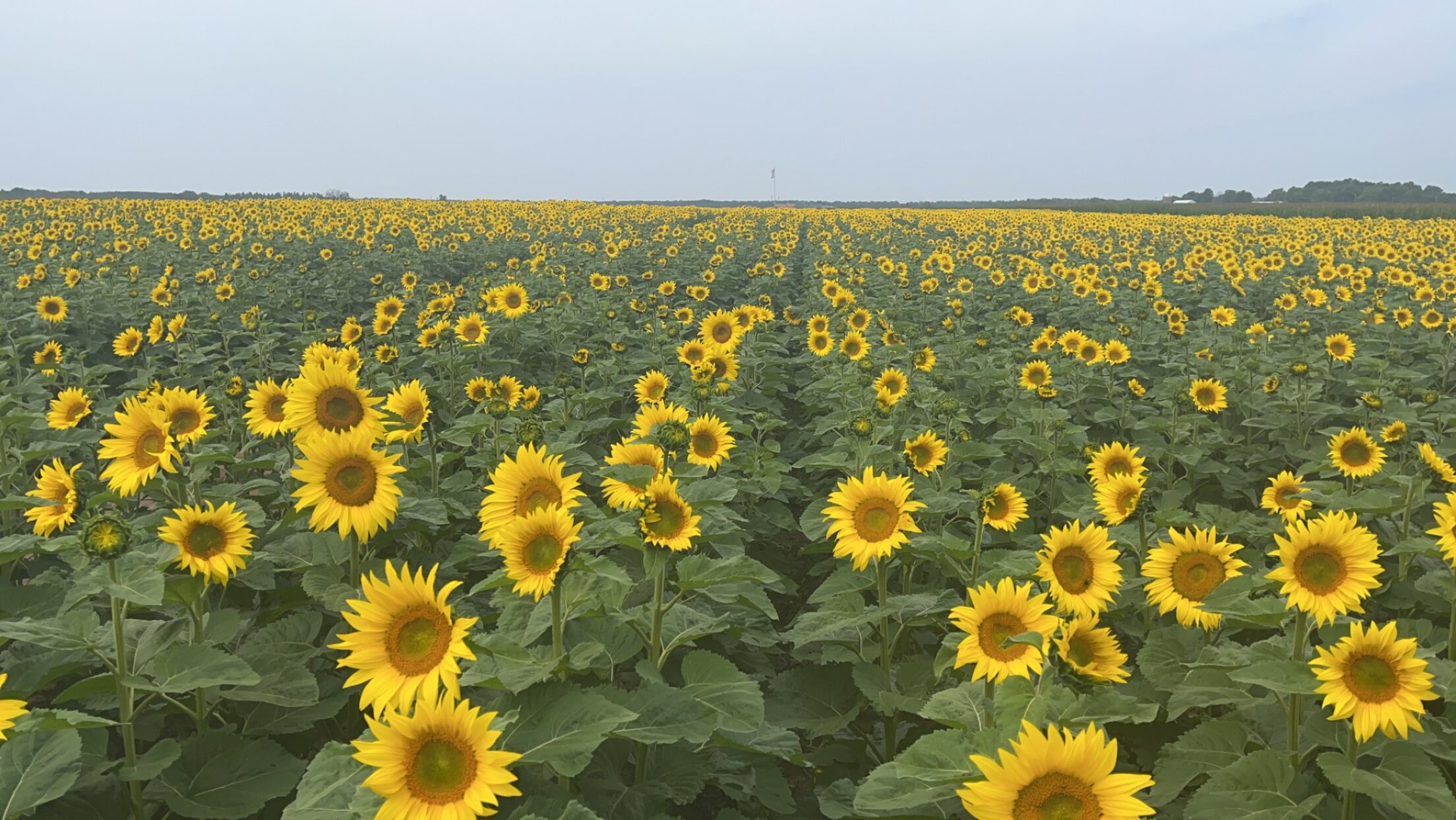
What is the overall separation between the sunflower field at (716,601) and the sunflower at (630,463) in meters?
0.02

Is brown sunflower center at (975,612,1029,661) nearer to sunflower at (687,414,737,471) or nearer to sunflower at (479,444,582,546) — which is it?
sunflower at (479,444,582,546)

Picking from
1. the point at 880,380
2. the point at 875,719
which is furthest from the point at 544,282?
the point at 875,719

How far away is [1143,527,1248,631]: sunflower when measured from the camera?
3.00 m

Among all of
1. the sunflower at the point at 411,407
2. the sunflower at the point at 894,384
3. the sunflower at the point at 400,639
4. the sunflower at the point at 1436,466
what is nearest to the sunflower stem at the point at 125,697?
the sunflower at the point at 400,639

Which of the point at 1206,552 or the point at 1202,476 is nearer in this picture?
the point at 1206,552

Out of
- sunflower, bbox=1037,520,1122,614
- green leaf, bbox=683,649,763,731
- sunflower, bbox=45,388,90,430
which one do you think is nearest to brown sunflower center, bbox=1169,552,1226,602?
sunflower, bbox=1037,520,1122,614

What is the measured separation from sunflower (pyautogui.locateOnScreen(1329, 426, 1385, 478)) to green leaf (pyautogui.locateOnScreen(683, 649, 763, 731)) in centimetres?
405

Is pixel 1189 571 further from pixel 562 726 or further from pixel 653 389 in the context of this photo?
pixel 653 389

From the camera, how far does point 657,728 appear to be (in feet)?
6.93

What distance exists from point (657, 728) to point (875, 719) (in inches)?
77.3

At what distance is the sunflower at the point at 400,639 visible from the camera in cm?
199

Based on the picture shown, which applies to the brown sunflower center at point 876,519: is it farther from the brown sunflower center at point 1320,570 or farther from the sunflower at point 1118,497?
the brown sunflower center at point 1320,570

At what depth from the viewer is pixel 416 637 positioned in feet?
6.73

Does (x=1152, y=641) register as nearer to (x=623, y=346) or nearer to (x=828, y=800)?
(x=828, y=800)
